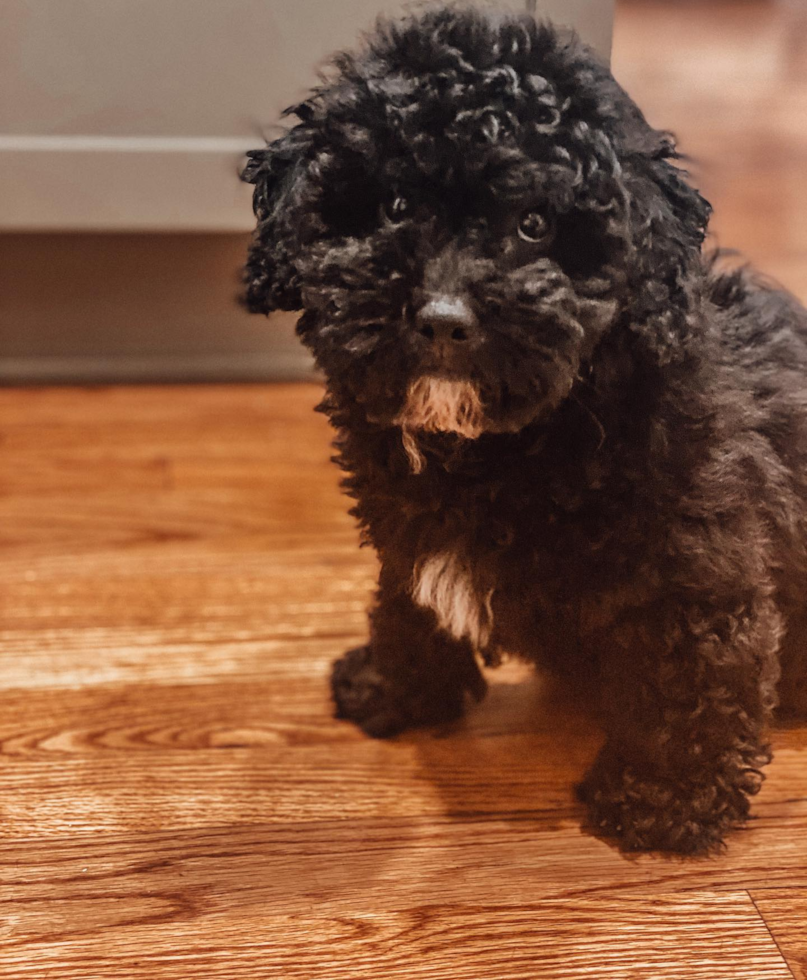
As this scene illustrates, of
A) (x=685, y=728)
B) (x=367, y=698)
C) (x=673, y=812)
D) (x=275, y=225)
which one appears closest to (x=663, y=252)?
(x=275, y=225)

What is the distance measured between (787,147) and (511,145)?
135 inches

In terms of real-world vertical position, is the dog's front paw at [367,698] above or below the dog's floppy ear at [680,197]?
below

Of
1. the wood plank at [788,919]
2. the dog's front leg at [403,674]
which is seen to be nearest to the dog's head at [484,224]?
the dog's front leg at [403,674]

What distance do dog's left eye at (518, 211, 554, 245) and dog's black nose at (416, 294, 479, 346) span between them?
0.37 ft

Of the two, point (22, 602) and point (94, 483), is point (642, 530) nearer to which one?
point (22, 602)

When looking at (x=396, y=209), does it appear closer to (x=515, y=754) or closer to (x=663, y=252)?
(x=663, y=252)

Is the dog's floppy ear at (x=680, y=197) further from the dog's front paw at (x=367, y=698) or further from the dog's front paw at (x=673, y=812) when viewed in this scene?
the dog's front paw at (x=367, y=698)

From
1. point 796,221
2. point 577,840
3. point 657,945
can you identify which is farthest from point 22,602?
point 796,221

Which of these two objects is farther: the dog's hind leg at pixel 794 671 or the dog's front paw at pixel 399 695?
the dog's front paw at pixel 399 695

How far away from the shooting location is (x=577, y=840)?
1371 mm

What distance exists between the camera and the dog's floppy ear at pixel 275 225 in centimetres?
117

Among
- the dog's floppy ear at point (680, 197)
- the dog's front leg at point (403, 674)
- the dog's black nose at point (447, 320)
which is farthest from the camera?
the dog's front leg at point (403, 674)

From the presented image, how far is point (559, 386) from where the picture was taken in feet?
3.46

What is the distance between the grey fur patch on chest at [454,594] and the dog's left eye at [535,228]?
38cm
